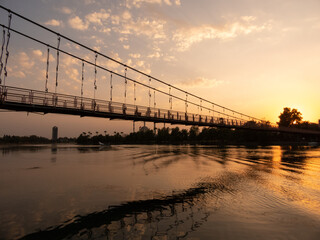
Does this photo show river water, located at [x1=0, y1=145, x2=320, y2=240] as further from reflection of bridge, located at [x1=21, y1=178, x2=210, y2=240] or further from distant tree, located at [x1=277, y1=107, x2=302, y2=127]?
distant tree, located at [x1=277, y1=107, x2=302, y2=127]

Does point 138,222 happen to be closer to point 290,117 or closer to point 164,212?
point 164,212

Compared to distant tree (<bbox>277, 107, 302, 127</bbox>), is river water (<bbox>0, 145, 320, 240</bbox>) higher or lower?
lower

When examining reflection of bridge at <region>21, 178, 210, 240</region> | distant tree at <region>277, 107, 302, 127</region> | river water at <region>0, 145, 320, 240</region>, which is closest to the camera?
reflection of bridge at <region>21, 178, 210, 240</region>

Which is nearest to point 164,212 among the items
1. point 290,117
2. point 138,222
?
point 138,222

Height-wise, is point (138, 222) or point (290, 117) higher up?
point (290, 117)

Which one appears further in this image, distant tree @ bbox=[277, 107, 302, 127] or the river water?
distant tree @ bbox=[277, 107, 302, 127]

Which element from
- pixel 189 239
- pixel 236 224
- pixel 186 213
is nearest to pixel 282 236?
pixel 236 224

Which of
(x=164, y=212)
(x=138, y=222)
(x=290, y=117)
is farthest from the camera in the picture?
(x=290, y=117)

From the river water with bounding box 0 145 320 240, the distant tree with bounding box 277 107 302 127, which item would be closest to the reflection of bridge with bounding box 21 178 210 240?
the river water with bounding box 0 145 320 240

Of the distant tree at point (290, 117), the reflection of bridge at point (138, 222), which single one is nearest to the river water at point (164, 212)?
the reflection of bridge at point (138, 222)

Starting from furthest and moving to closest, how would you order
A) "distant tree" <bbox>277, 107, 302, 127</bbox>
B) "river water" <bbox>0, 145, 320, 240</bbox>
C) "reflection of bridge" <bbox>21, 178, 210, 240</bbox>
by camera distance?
1. "distant tree" <bbox>277, 107, 302, 127</bbox>
2. "river water" <bbox>0, 145, 320, 240</bbox>
3. "reflection of bridge" <bbox>21, 178, 210, 240</bbox>

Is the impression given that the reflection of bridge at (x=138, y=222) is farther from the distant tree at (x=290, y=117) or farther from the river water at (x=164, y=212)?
the distant tree at (x=290, y=117)

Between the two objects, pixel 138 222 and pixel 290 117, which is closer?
pixel 138 222

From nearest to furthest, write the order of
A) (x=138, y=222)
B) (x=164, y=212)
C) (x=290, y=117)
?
(x=138, y=222), (x=164, y=212), (x=290, y=117)
